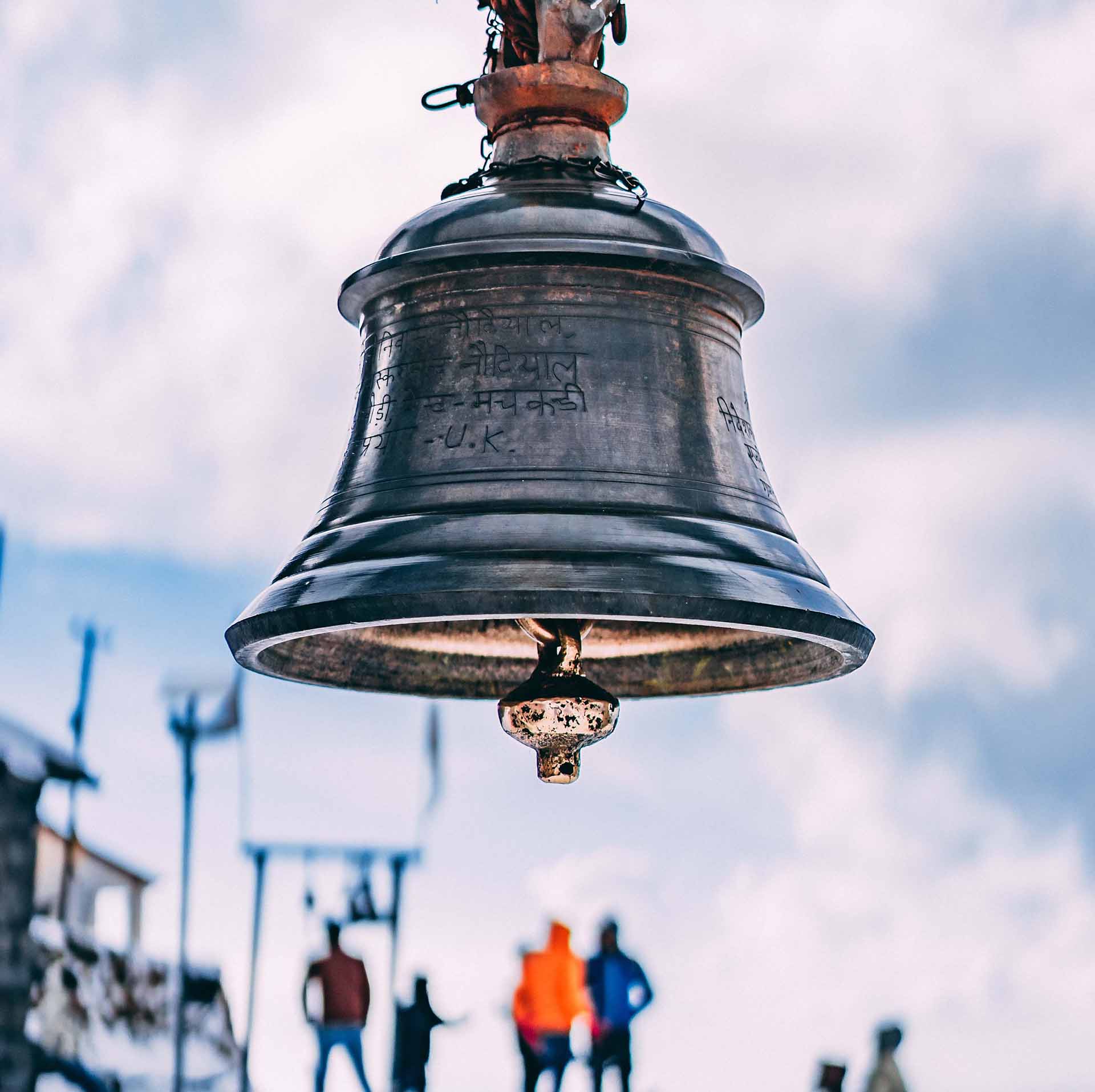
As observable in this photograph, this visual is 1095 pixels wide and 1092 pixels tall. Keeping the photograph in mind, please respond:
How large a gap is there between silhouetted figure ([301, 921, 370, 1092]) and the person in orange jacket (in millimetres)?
1037

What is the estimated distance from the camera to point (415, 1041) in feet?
31.3

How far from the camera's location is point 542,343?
12.5 ft

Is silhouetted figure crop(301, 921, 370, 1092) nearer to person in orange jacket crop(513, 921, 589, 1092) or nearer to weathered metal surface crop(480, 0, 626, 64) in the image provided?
person in orange jacket crop(513, 921, 589, 1092)

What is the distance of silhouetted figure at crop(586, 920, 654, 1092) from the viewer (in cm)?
859

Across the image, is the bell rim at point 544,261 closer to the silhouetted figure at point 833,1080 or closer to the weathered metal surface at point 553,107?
the weathered metal surface at point 553,107

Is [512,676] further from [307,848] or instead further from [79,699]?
[79,699]

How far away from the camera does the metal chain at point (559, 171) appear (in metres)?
4.03

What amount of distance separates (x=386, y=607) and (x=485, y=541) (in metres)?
0.19

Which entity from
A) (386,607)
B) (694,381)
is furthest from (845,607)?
(386,607)

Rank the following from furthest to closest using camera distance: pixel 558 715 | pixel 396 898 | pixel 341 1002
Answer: pixel 396 898, pixel 341 1002, pixel 558 715

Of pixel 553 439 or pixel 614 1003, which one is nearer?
pixel 553 439

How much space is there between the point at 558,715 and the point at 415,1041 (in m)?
5.90

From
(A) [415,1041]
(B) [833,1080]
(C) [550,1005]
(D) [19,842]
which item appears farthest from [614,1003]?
(D) [19,842]

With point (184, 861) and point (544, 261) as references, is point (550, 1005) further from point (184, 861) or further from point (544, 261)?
point (544, 261)
